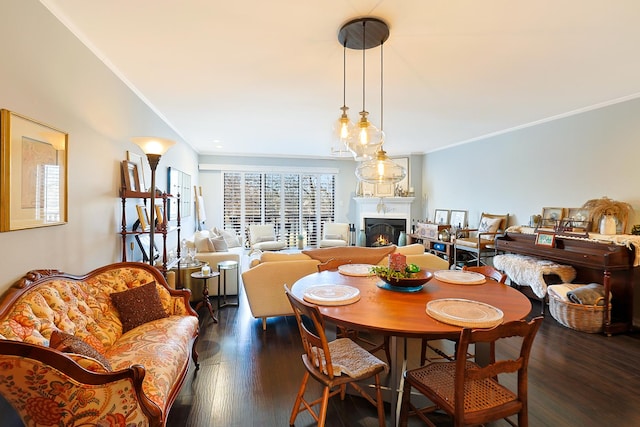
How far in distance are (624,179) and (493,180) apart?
2.03 m

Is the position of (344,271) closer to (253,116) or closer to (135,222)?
(135,222)

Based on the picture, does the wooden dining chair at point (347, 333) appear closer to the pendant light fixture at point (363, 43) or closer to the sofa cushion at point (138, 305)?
the pendant light fixture at point (363, 43)

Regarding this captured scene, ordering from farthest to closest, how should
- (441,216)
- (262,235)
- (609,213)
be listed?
1. (262,235)
2. (441,216)
3. (609,213)

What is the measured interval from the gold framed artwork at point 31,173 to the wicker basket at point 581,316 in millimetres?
4868

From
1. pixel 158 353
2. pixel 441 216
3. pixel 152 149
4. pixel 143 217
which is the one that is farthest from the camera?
pixel 441 216

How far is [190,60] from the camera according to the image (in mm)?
2709

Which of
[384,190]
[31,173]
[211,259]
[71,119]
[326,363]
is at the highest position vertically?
[71,119]

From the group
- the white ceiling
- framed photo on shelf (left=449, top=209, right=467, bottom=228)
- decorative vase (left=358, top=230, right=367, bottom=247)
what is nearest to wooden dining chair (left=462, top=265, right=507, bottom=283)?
the white ceiling

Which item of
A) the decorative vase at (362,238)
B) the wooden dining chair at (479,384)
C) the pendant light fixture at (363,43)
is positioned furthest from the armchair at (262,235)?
the wooden dining chair at (479,384)

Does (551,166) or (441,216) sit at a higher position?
(551,166)

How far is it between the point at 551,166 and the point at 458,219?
7.16 feet

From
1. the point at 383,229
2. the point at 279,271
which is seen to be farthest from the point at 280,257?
the point at 383,229

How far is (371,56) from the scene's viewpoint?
2.63 meters

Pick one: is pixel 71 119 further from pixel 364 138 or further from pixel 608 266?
pixel 608 266
